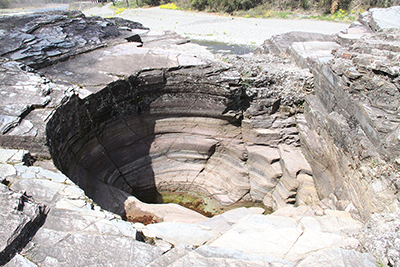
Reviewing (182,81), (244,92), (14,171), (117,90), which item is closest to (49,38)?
(117,90)

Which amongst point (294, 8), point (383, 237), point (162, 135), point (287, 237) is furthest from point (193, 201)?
point (294, 8)

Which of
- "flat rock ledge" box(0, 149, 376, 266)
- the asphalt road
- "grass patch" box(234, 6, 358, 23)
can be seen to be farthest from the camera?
"grass patch" box(234, 6, 358, 23)

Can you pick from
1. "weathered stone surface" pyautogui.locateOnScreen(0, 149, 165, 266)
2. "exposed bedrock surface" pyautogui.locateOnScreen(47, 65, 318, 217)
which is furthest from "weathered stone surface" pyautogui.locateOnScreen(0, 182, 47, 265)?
"exposed bedrock surface" pyautogui.locateOnScreen(47, 65, 318, 217)

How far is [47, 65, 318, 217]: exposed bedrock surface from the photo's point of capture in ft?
16.7

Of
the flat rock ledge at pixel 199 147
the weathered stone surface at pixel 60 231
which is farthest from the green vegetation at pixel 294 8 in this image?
the weathered stone surface at pixel 60 231

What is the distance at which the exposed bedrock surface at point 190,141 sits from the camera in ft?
16.7

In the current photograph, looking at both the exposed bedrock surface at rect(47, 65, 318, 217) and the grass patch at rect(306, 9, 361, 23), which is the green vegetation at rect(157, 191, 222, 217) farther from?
the grass patch at rect(306, 9, 361, 23)

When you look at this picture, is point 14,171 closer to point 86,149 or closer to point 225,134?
point 86,149

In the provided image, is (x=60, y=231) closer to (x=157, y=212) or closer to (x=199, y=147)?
(x=157, y=212)

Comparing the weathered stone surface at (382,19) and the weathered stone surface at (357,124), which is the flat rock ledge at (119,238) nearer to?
the weathered stone surface at (357,124)

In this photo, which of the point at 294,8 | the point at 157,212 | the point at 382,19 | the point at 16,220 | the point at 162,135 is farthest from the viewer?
the point at 294,8

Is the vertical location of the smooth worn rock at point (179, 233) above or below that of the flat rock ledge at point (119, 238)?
below

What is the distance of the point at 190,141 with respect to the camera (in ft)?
20.2

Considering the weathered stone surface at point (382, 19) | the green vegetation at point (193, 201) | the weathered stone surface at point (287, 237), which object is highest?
the weathered stone surface at point (382, 19)
